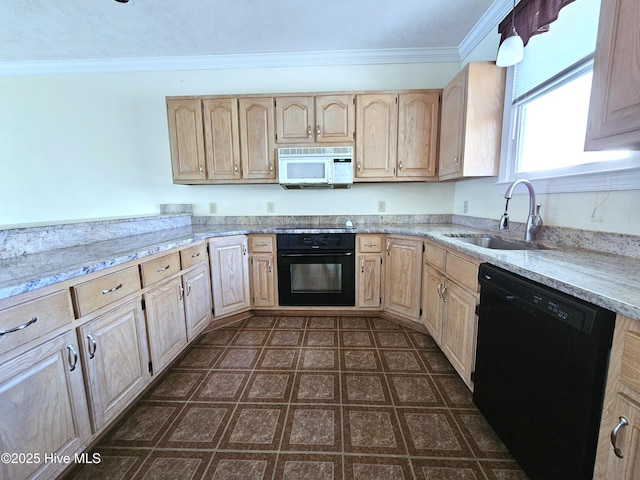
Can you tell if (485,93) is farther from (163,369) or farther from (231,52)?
(163,369)

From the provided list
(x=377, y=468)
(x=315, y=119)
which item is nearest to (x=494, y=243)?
(x=377, y=468)

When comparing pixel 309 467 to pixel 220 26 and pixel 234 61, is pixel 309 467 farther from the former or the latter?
pixel 234 61

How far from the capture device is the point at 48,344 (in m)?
1.02

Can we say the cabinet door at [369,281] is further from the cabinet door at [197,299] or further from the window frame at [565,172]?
the cabinet door at [197,299]

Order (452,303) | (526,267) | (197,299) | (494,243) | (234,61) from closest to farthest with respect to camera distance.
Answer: (526,267) < (452,303) < (494,243) < (197,299) < (234,61)

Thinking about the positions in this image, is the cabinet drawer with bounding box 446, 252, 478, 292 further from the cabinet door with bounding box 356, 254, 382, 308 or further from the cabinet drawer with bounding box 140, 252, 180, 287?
the cabinet drawer with bounding box 140, 252, 180, 287

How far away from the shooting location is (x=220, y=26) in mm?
2357

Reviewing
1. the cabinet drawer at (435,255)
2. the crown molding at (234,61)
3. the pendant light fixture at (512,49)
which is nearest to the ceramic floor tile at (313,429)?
A: the cabinet drawer at (435,255)

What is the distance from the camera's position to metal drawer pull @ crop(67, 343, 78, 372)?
43.4 inches

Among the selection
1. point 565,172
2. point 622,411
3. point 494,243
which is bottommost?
point 622,411

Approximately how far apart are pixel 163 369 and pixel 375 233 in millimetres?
1980

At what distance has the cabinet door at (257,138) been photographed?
105 inches

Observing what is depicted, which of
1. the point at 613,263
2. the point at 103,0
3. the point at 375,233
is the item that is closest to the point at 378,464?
the point at 613,263

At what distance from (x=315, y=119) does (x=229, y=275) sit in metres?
1.75
